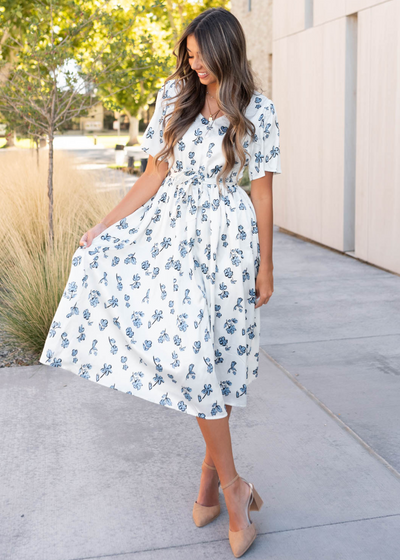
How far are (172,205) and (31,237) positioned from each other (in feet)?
14.5

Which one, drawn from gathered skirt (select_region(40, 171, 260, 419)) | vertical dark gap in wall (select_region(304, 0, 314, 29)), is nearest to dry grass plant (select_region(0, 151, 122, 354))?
gathered skirt (select_region(40, 171, 260, 419))

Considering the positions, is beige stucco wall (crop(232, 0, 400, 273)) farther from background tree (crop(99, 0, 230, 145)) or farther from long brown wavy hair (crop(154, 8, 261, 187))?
long brown wavy hair (crop(154, 8, 261, 187))

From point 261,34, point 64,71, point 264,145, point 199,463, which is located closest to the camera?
point 264,145

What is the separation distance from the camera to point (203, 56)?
2352 millimetres

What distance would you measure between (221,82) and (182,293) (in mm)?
732

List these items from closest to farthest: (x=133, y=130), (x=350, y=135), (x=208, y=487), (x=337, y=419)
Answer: (x=208, y=487)
(x=337, y=419)
(x=350, y=135)
(x=133, y=130)

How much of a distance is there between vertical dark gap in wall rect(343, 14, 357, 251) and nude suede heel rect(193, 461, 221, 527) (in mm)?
5281

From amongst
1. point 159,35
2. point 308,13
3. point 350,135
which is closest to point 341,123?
point 350,135

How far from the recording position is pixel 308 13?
806 centimetres

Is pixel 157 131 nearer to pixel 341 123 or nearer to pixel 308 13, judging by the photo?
pixel 341 123

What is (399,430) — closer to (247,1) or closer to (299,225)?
(299,225)

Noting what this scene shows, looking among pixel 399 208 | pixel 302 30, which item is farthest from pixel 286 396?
pixel 302 30

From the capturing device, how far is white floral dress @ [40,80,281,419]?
2.35 m

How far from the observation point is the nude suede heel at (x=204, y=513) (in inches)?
101
